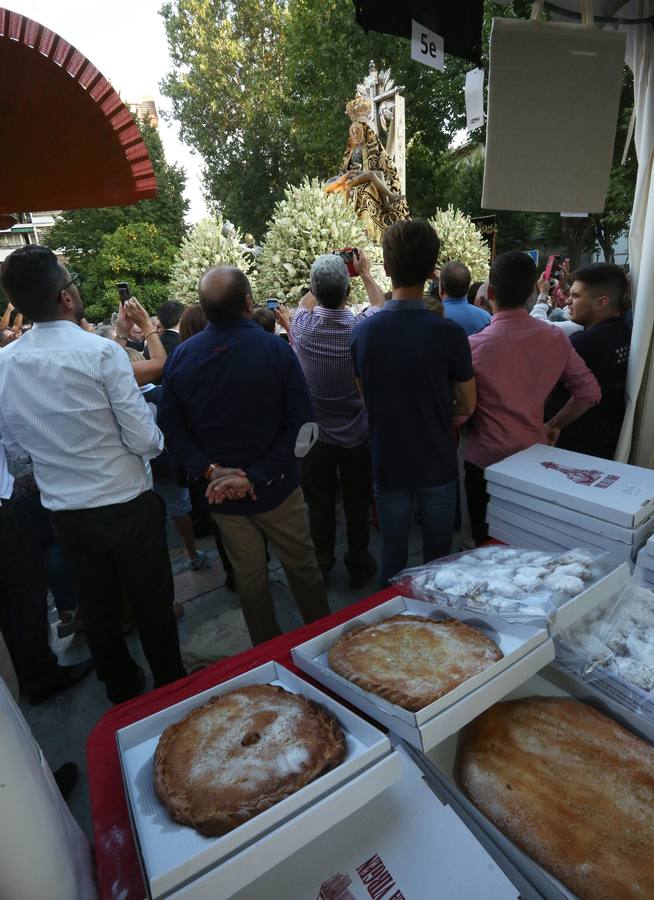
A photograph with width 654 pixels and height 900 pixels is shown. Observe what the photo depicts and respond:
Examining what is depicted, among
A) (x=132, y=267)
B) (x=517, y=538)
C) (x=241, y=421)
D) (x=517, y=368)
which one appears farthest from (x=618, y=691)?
(x=132, y=267)

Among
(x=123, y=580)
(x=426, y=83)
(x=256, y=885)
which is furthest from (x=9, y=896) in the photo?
(x=426, y=83)

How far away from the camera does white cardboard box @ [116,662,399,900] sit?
694 millimetres

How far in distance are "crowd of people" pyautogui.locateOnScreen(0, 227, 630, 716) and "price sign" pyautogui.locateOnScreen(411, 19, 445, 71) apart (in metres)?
0.65

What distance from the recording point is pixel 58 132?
1.88 metres

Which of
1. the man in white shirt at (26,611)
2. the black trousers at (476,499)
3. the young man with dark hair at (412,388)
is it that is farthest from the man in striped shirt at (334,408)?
the man in white shirt at (26,611)

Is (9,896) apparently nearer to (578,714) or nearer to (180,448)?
(578,714)

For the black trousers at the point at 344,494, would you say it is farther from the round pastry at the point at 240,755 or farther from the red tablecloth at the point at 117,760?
the round pastry at the point at 240,755

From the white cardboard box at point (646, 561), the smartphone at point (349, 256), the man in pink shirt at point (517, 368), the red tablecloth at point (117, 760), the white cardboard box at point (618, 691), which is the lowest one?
the red tablecloth at point (117, 760)

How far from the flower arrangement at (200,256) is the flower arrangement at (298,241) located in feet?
4.79

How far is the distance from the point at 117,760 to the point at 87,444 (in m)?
1.25

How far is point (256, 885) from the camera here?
32.2 inches

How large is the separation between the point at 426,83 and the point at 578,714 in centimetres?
2430

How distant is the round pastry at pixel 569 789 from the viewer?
82 cm

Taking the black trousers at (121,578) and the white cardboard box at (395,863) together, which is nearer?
the white cardboard box at (395,863)
